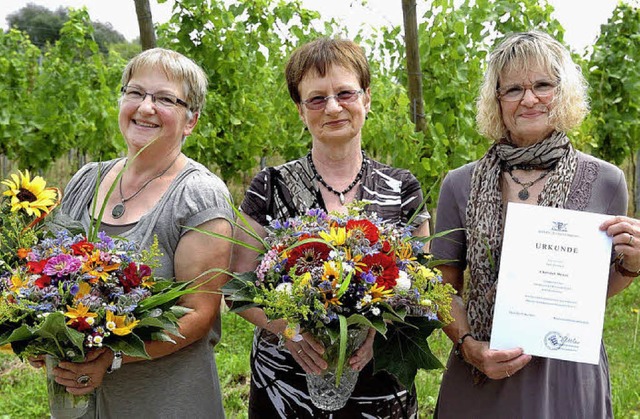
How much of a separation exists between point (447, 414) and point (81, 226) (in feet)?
4.69

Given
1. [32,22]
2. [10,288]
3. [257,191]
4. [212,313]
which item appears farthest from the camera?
[32,22]

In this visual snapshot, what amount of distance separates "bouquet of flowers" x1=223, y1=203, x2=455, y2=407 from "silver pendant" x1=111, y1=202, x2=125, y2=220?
2.07 feet

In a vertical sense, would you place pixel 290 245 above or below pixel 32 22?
below

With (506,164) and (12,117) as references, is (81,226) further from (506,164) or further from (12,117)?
(12,117)

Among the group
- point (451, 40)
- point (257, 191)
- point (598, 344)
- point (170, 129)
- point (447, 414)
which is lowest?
point (447, 414)

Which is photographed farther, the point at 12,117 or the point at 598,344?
the point at 12,117

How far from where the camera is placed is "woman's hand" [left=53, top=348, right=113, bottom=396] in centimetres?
206

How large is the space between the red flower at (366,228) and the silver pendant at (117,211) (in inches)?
36.2

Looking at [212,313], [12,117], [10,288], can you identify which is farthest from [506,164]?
[12,117]

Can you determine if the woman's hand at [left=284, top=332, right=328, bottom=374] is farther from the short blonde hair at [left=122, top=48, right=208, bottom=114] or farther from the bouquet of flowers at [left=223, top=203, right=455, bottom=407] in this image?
the short blonde hair at [left=122, top=48, right=208, bottom=114]

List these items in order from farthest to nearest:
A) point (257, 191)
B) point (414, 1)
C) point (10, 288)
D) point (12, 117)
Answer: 1. point (12, 117)
2. point (414, 1)
3. point (257, 191)
4. point (10, 288)

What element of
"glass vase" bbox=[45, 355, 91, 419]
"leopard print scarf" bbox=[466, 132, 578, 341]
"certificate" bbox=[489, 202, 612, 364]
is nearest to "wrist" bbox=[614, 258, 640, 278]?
"certificate" bbox=[489, 202, 612, 364]

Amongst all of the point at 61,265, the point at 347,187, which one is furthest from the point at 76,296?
the point at 347,187

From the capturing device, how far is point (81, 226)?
227cm
